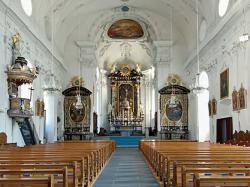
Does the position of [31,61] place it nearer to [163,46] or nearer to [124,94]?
[163,46]

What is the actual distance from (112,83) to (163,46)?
7364mm

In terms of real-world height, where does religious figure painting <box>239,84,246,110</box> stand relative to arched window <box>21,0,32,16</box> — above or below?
below

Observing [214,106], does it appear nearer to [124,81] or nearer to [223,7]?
[223,7]

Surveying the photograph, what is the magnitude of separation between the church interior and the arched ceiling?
6 cm

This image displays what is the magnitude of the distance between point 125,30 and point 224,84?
1183 centimetres

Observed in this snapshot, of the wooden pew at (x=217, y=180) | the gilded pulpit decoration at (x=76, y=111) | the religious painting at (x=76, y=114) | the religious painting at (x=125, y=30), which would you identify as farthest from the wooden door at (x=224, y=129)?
the wooden pew at (x=217, y=180)

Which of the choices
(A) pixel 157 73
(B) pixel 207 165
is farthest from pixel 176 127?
(B) pixel 207 165

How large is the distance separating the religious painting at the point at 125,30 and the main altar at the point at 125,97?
4.09m

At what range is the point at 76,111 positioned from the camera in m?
23.0

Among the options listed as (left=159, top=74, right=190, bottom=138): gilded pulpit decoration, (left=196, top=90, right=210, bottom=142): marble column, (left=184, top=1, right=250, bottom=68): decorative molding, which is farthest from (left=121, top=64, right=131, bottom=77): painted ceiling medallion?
(left=184, top=1, right=250, bottom=68): decorative molding

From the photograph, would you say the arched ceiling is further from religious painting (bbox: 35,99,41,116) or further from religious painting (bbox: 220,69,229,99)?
religious painting (bbox: 35,99,41,116)

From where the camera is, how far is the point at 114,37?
26.0 meters

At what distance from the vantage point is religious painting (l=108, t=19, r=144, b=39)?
80.6 ft

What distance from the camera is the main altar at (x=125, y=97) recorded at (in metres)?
28.9
